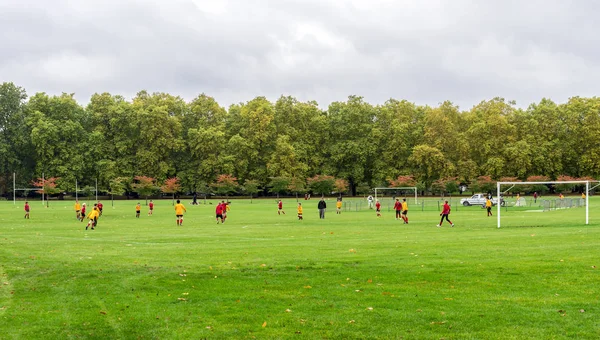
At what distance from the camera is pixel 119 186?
280 ft

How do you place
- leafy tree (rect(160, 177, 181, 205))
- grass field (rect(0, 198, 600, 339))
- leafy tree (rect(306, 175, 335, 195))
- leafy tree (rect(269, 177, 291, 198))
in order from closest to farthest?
grass field (rect(0, 198, 600, 339)) < leafy tree (rect(269, 177, 291, 198)) < leafy tree (rect(160, 177, 181, 205)) < leafy tree (rect(306, 175, 335, 195))

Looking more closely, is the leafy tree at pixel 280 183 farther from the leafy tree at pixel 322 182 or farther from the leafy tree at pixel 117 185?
the leafy tree at pixel 117 185

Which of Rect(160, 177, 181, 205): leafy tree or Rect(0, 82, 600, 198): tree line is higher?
Rect(0, 82, 600, 198): tree line

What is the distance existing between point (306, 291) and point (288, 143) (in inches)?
3238

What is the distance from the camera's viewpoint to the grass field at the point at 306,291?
8758mm

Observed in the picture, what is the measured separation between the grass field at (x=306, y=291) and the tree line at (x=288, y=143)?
68.4 m

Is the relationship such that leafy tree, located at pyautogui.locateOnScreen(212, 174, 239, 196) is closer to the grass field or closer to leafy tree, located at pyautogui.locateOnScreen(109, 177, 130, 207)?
leafy tree, located at pyautogui.locateOnScreen(109, 177, 130, 207)

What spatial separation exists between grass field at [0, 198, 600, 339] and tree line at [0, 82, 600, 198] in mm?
68424

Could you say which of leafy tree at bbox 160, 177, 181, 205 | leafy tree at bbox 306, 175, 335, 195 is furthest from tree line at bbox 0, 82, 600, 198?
leafy tree at bbox 160, 177, 181, 205

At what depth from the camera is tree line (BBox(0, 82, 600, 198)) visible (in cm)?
8662

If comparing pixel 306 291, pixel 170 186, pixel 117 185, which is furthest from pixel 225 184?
pixel 306 291

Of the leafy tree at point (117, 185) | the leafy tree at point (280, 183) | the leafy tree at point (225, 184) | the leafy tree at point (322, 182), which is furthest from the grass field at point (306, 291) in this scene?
the leafy tree at point (322, 182)

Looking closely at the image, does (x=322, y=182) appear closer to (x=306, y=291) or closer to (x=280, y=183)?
(x=280, y=183)

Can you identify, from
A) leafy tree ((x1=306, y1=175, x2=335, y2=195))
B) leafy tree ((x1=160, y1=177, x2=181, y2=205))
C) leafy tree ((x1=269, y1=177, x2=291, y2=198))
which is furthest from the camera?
leafy tree ((x1=306, y1=175, x2=335, y2=195))
